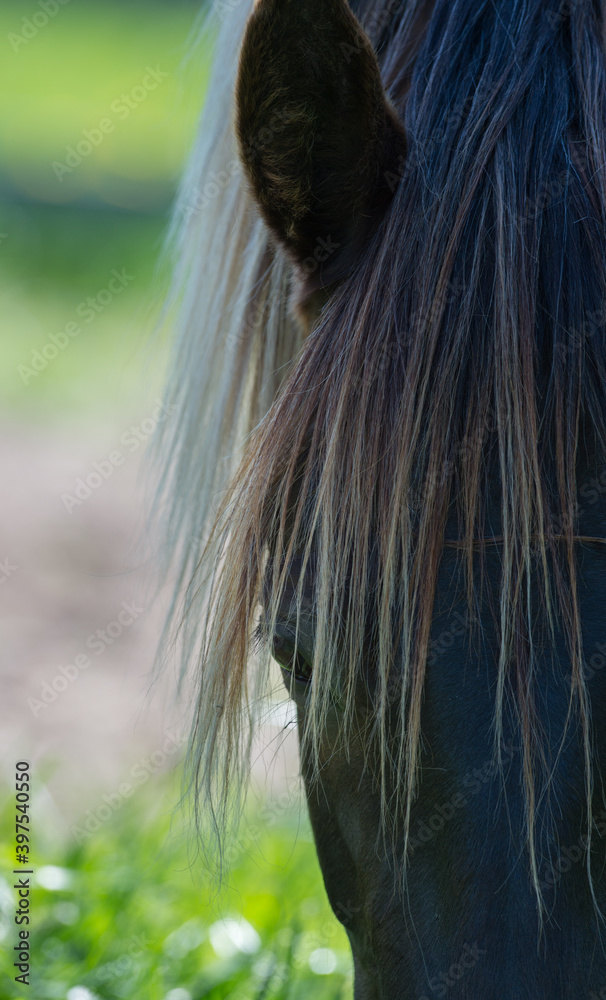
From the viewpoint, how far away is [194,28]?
2.06m

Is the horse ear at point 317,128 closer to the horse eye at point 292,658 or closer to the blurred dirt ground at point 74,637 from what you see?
the horse eye at point 292,658

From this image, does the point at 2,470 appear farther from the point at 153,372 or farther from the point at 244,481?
the point at 244,481

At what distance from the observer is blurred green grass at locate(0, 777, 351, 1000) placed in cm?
182

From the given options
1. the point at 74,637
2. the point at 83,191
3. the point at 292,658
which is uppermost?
the point at 83,191

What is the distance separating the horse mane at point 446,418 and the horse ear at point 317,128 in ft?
0.15

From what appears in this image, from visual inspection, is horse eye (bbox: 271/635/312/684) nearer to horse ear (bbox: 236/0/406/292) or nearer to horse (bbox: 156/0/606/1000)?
horse (bbox: 156/0/606/1000)

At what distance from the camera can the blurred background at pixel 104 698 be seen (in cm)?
192

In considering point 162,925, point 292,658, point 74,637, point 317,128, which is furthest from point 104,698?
point 317,128

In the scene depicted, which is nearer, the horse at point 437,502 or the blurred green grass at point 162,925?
the horse at point 437,502

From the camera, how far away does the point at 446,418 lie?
0.99 metres

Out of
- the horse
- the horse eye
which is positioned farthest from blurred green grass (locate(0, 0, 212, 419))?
the horse eye

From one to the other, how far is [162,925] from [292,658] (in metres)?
1.34

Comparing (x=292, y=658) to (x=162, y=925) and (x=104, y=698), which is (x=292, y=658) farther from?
(x=104, y=698)

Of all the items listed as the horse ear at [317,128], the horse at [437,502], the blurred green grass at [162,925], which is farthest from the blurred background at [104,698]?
the horse ear at [317,128]
